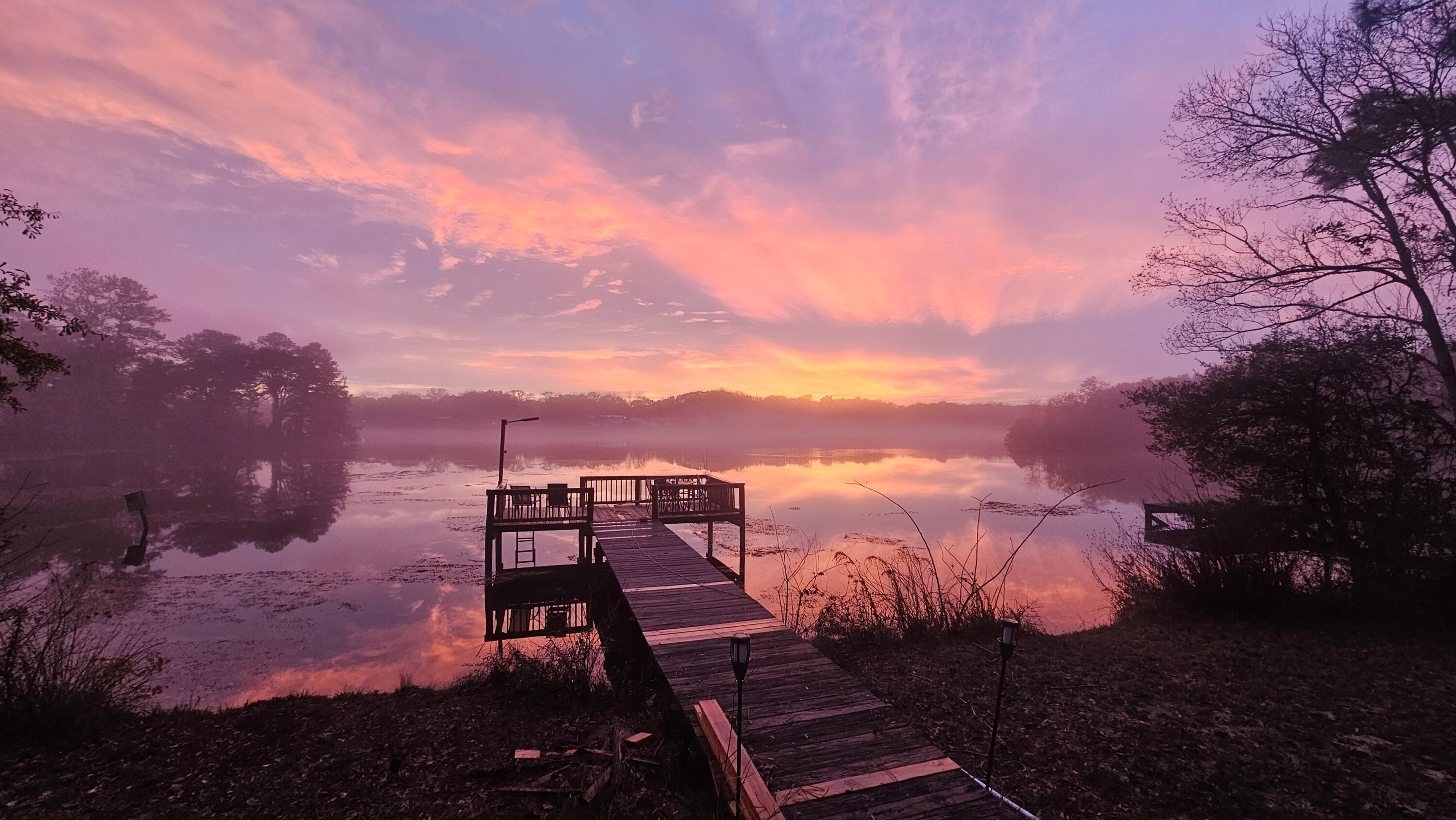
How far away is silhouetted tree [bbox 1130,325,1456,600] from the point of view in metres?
7.83

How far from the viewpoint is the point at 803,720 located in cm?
497

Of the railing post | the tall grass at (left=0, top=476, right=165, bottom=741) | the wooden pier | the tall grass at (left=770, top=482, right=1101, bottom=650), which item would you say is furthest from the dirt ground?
the railing post

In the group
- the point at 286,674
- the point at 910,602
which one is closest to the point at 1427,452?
the point at 910,602

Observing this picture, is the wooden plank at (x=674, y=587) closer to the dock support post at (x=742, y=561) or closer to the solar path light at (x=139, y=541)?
the dock support post at (x=742, y=561)

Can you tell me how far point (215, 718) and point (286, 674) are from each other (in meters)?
3.06

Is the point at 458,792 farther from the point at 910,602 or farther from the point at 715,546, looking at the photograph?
the point at 715,546

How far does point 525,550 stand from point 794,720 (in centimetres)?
1403

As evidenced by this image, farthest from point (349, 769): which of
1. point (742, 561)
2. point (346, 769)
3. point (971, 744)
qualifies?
point (742, 561)

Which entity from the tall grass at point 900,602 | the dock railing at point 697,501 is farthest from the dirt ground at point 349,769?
the dock railing at point 697,501

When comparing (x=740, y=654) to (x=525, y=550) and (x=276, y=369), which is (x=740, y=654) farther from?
(x=276, y=369)

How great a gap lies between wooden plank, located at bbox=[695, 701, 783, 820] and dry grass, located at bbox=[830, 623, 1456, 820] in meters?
2.18

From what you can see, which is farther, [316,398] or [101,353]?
[316,398]

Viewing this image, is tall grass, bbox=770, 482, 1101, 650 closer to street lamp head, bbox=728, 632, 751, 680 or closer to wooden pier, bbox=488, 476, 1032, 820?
wooden pier, bbox=488, 476, 1032, 820

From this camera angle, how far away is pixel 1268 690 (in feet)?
18.9
